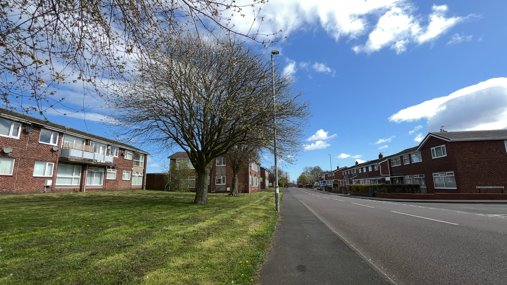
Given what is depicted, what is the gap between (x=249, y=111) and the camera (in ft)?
40.9

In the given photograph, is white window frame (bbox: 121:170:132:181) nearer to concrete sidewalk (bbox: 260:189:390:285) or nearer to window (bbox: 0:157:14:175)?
window (bbox: 0:157:14:175)

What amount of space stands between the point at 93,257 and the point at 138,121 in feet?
35.5

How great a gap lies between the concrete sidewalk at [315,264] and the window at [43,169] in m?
23.9

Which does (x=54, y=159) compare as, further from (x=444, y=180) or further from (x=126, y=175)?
(x=444, y=180)

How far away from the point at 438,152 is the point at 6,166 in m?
43.0

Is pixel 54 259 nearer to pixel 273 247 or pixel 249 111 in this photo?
pixel 273 247

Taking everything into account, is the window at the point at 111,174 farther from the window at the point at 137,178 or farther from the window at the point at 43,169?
the window at the point at 43,169

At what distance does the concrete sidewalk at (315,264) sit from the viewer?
3999 mm

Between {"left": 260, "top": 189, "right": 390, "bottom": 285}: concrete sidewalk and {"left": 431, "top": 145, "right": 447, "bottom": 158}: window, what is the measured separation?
96.3 ft

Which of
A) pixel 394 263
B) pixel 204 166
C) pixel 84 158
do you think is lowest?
pixel 394 263

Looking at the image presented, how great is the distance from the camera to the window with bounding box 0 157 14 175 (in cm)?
1844

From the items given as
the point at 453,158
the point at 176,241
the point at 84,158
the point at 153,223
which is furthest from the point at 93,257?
the point at 453,158

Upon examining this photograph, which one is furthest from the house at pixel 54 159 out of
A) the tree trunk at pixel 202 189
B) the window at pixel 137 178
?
the tree trunk at pixel 202 189

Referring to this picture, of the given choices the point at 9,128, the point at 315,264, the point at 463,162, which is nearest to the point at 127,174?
the point at 9,128
